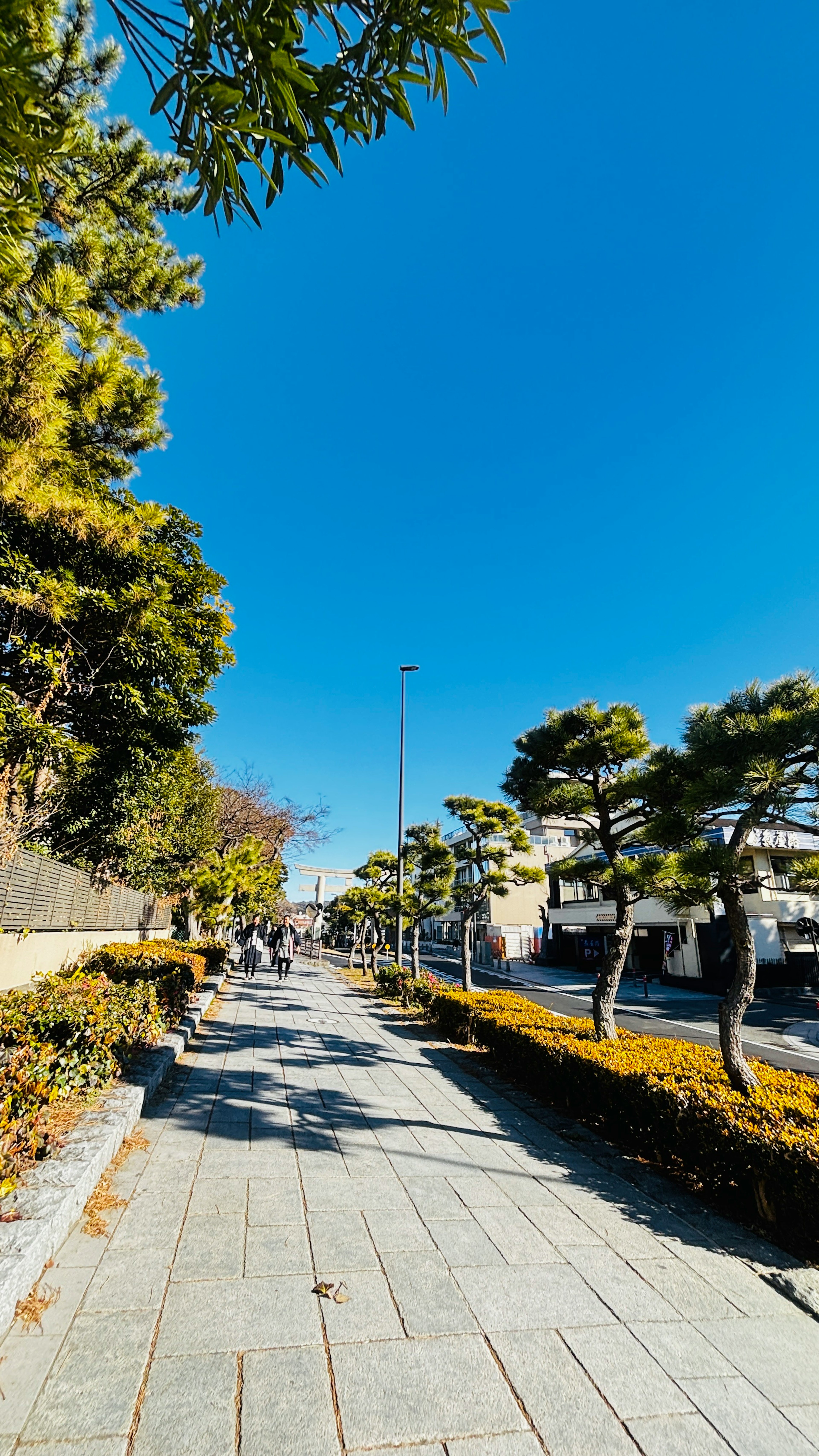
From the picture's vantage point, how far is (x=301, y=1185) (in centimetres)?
404

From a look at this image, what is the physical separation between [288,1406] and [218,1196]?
2.01 meters

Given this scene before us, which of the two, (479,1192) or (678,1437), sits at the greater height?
(678,1437)

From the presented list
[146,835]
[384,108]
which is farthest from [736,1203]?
[146,835]

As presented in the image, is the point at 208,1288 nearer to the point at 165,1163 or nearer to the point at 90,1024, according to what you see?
the point at 165,1163

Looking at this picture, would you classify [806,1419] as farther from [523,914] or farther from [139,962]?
[523,914]

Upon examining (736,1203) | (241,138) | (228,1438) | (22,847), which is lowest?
(736,1203)

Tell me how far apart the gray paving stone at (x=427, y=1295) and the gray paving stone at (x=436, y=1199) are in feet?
1.79

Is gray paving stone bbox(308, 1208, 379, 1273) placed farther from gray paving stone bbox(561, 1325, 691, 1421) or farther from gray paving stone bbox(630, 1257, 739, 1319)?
gray paving stone bbox(630, 1257, 739, 1319)

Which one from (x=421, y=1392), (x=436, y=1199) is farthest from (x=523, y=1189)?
(x=421, y=1392)

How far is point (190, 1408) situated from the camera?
2.03 metres

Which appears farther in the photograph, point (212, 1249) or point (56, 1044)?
point (56, 1044)

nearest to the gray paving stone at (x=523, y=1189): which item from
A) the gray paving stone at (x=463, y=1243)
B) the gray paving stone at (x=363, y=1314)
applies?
the gray paving stone at (x=463, y=1243)

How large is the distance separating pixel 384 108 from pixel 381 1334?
4.82 metres

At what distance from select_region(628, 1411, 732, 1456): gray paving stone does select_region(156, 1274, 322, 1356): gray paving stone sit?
4.13 ft
